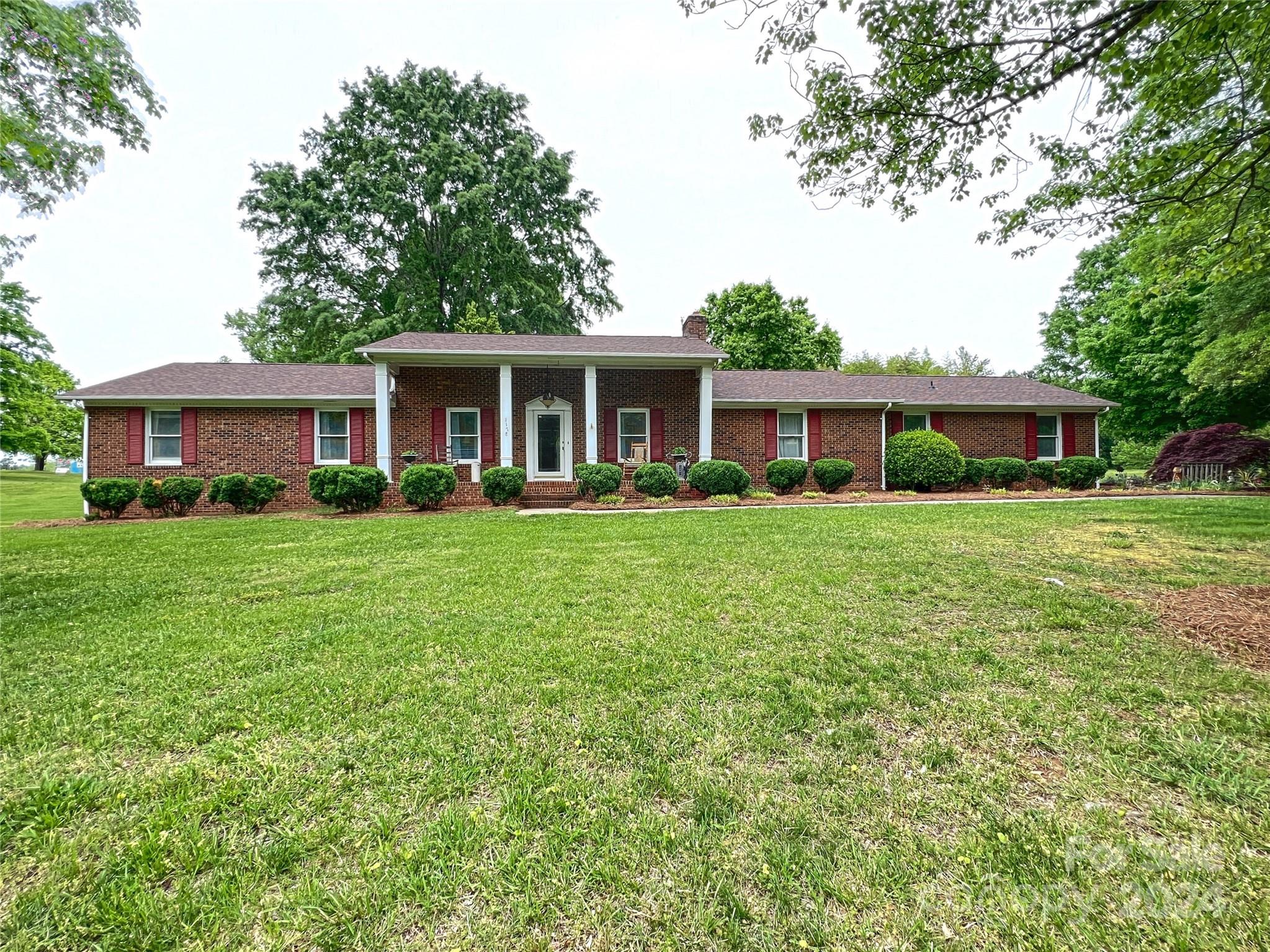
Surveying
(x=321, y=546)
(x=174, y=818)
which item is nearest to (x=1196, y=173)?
(x=174, y=818)

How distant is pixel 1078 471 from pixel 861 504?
8.49 metres

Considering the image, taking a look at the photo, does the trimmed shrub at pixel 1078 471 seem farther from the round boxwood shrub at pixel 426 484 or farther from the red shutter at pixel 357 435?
the red shutter at pixel 357 435

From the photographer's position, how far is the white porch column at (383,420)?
40.4ft

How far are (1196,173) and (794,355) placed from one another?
24.2m

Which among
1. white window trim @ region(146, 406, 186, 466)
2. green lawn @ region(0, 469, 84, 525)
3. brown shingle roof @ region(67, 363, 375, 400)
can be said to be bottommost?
green lawn @ region(0, 469, 84, 525)

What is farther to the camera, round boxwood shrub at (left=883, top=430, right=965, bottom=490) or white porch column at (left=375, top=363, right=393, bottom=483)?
round boxwood shrub at (left=883, top=430, right=965, bottom=490)

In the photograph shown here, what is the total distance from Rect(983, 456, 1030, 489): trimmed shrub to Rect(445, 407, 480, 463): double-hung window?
14283 mm

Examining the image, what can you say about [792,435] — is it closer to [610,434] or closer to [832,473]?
[832,473]

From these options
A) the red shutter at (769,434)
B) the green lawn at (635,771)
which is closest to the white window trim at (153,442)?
the green lawn at (635,771)

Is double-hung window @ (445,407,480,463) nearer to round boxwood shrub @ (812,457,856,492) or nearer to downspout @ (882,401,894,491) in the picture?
round boxwood shrub @ (812,457,856,492)

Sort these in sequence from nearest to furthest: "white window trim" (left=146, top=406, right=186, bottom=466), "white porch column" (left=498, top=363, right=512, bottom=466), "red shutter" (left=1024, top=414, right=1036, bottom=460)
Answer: "white porch column" (left=498, top=363, right=512, bottom=466)
"white window trim" (left=146, top=406, right=186, bottom=466)
"red shutter" (left=1024, top=414, right=1036, bottom=460)

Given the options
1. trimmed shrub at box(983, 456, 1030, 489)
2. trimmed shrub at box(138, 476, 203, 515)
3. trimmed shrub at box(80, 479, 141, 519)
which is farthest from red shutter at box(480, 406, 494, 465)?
trimmed shrub at box(983, 456, 1030, 489)

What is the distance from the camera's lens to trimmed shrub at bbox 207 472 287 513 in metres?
11.4

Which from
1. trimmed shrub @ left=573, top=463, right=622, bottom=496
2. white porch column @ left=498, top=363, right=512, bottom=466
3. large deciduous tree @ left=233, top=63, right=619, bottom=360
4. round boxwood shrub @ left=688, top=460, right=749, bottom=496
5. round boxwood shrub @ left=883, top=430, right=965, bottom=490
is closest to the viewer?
trimmed shrub @ left=573, top=463, right=622, bottom=496
